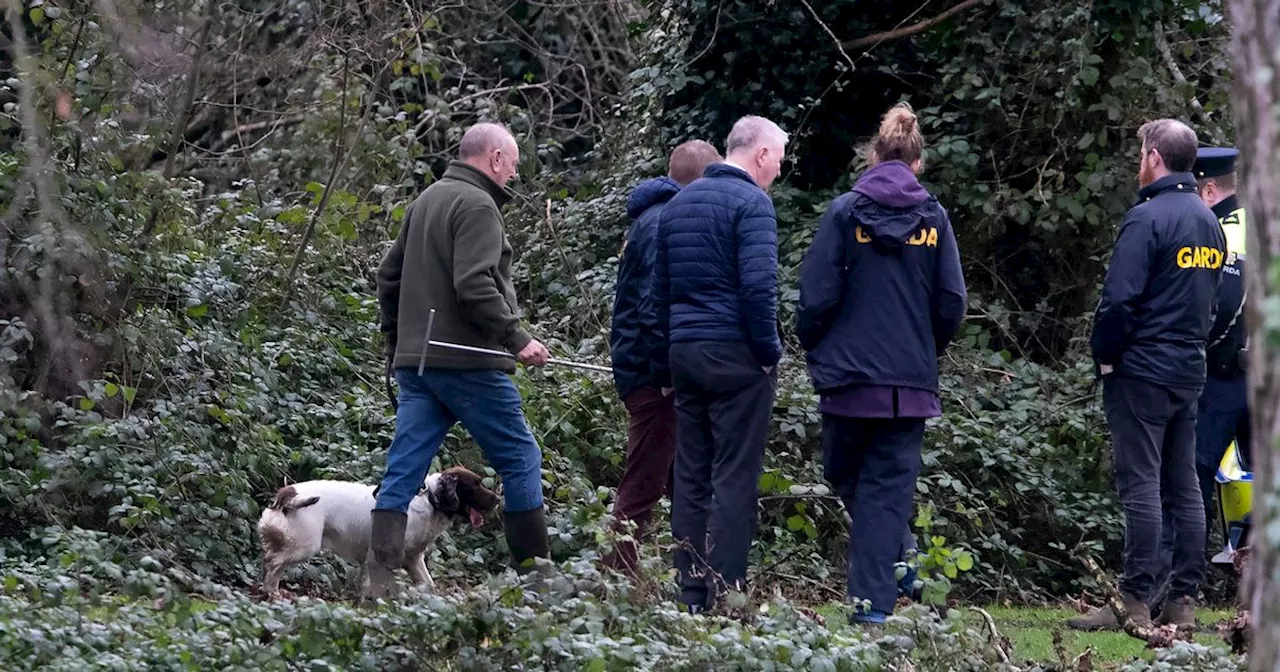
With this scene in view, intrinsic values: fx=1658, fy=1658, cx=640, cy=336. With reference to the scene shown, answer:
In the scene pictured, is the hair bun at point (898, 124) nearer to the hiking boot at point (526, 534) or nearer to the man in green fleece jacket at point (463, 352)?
the man in green fleece jacket at point (463, 352)

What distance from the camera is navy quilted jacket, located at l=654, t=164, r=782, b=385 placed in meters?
6.73

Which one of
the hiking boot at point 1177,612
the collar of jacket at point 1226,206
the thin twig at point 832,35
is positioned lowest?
the hiking boot at point 1177,612

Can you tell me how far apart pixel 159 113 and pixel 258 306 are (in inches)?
54.8

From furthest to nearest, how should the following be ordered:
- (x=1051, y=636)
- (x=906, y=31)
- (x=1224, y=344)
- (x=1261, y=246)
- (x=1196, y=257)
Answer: (x=906, y=31) → (x=1224, y=344) → (x=1051, y=636) → (x=1196, y=257) → (x=1261, y=246)

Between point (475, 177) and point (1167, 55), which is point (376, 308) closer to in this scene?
point (475, 177)

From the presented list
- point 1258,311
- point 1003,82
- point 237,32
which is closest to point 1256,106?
point 1258,311

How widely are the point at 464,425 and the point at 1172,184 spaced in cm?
327

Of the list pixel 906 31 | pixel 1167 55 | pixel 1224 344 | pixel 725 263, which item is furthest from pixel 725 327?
pixel 1167 55

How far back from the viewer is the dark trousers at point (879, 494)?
6.75 m

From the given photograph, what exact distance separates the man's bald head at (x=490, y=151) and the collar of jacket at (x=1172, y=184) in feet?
9.26

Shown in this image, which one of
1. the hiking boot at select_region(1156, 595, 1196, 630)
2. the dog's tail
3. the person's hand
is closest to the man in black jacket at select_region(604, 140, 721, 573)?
the person's hand

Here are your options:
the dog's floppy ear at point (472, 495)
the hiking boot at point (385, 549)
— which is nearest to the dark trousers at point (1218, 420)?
the dog's floppy ear at point (472, 495)

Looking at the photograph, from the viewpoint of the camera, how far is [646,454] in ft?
25.3

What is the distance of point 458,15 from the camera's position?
1652 cm
